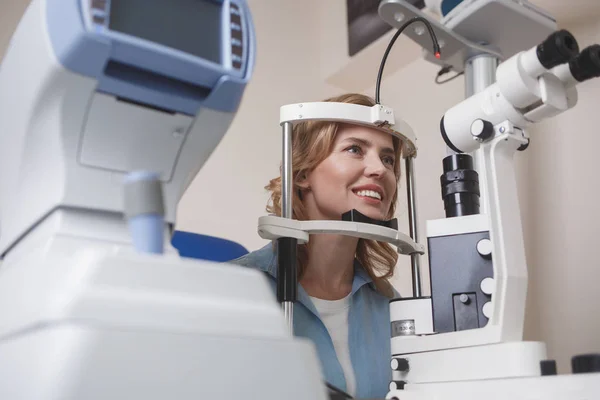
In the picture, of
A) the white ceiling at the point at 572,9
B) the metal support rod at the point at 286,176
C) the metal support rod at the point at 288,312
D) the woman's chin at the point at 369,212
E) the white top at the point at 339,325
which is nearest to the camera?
the metal support rod at the point at 288,312

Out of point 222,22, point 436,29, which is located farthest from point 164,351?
point 436,29

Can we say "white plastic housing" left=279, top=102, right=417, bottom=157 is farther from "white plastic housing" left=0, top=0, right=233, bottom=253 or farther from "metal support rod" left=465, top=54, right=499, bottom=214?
"white plastic housing" left=0, top=0, right=233, bottom=253

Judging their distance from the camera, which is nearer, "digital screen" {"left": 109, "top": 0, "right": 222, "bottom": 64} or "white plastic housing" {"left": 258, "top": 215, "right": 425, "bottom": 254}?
"digital screen" {"left": 109, "top": 0, "right": 222, "bottom": 64}

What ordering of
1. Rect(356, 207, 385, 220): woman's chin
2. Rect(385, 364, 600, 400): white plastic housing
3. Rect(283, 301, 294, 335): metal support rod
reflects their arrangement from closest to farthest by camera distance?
1. Rect(385, 364, 600, 400): white plastic housing
2. Rect(283, 301, 294, 335): metal support rod
3. Rect(356, 207, 385, 220): woman's chin

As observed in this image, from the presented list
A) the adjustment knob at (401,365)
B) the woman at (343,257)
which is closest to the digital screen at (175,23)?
the adjustment knob at (401,365)

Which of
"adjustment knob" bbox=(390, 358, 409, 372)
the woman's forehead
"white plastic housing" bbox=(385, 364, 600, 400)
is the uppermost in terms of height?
the woman's forehead

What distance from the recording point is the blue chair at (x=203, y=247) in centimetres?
163

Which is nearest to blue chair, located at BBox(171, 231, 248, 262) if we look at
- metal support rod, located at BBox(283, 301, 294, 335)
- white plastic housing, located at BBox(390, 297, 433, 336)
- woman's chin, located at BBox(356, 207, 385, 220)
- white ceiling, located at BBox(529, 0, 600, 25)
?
woman's chin, located at BBox(356, 207, 385, 220)

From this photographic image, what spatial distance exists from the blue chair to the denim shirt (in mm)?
189

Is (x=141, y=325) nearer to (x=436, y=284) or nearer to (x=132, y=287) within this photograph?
(x=132, y=287)

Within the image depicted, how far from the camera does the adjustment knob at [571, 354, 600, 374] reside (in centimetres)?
78

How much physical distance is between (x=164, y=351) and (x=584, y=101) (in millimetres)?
1646

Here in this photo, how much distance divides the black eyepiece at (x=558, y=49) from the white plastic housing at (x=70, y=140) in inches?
21.2

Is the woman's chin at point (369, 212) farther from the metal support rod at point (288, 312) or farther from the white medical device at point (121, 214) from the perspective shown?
the white medical device at point (121, 214)
